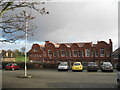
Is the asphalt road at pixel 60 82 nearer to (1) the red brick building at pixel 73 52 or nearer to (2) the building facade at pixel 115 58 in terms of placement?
(2) the building facade at pixel 115 58

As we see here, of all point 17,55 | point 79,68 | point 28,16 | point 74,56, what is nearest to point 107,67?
point 79,68

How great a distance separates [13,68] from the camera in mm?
32812

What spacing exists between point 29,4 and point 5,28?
63.2 inches

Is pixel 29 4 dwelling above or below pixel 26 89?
above

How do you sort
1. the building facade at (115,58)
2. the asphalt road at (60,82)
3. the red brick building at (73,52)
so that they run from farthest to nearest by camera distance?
1. the red brick building at (73,52)
2. the building facade at (115,58)
3. the asphalt road at (60,82)

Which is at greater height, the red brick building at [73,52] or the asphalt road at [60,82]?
the red brick building at [73,52]

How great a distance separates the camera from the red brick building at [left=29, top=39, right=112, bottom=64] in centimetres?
4950

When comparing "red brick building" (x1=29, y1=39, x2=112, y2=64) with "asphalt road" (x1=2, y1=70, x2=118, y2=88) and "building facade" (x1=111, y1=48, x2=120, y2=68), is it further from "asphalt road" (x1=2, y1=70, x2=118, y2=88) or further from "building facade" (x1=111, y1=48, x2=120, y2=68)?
"asphalt road" (x1=2, y1=70, x2=118, y2=88)

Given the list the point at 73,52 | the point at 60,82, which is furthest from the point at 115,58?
the point at 60,82

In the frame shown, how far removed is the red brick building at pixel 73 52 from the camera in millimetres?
49500

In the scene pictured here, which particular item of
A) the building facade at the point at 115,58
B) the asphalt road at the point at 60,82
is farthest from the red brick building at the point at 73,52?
the asphalt road at the point at 60,82

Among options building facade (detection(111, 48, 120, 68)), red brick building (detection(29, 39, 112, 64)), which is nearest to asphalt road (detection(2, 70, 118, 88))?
building facade (detection(111, 48, 120, 68))

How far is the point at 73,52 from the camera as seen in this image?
52.2 meters

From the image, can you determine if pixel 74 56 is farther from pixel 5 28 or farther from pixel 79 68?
pixel 5 28
